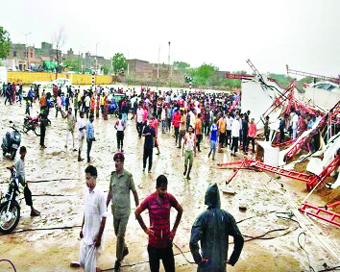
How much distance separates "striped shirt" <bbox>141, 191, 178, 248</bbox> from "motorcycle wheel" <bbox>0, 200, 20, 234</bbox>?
125 inches

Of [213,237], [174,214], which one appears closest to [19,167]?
[174,214]

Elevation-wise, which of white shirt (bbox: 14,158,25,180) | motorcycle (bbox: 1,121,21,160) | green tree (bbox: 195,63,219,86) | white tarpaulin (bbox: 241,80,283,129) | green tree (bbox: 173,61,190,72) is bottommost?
motorcycle (bbox: 1,121,21,160)

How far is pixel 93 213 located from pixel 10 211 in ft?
8.66

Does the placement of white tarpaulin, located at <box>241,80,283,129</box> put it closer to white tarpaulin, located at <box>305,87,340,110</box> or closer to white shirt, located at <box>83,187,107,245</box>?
white tarpaulin, located at <box>305,87,340,110</box>

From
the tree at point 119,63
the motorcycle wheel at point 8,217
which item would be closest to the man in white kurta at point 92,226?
the motorcycle wheel at point 8,217

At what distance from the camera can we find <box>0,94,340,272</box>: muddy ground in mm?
5469

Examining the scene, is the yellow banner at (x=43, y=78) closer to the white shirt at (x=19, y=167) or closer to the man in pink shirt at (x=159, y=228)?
the white shirt at (x=19, y=167)

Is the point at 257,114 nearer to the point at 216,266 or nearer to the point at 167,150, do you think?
the point at 167,150

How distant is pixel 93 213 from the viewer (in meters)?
4.29

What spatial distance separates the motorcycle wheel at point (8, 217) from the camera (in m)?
5.96

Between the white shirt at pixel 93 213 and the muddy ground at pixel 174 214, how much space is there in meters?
1.06

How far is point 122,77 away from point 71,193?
6705cm

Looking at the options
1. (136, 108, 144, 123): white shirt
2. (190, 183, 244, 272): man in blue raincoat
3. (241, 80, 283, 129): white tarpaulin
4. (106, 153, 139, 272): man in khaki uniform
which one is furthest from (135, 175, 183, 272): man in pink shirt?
(241, 80, 283, 129): white tarpaulin

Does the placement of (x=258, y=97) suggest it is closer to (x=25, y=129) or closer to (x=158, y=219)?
(x=25, y=129)
